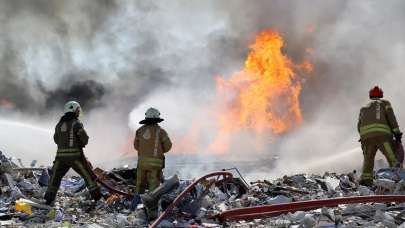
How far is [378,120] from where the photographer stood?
10.2m

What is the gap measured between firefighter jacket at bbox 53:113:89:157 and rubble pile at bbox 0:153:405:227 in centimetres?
104

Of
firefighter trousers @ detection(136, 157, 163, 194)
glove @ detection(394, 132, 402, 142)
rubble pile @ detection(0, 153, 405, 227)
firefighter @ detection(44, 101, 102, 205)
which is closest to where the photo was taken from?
rubble pile @ detection(0, 153, 405, 227)

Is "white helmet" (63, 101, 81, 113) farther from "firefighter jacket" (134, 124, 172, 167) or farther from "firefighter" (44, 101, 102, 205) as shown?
"firefighter jacket" (134, 124, 172, 167)

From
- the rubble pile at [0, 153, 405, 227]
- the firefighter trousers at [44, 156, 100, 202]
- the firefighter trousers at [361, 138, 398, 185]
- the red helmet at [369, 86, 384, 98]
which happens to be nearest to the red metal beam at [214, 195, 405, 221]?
the rubble pile at [0, 153, 405, 227]

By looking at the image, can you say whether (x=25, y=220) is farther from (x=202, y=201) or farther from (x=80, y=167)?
(x=202, y=201)

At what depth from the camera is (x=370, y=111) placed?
33.9 feet

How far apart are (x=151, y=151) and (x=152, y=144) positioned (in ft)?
0.49

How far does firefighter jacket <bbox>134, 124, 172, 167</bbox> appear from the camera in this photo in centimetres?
984

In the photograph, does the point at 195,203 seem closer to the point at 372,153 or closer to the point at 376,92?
the point at 372,153

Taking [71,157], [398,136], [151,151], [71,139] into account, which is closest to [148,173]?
[151,151]

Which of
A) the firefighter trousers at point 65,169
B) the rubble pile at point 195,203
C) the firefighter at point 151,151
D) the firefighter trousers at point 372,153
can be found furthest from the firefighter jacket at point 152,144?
the firefighter trousers at point 372,153

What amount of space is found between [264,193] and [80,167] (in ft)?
13.2

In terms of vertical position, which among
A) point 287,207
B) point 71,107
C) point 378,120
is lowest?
point 287,207

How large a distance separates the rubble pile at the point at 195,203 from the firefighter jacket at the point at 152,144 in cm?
77
